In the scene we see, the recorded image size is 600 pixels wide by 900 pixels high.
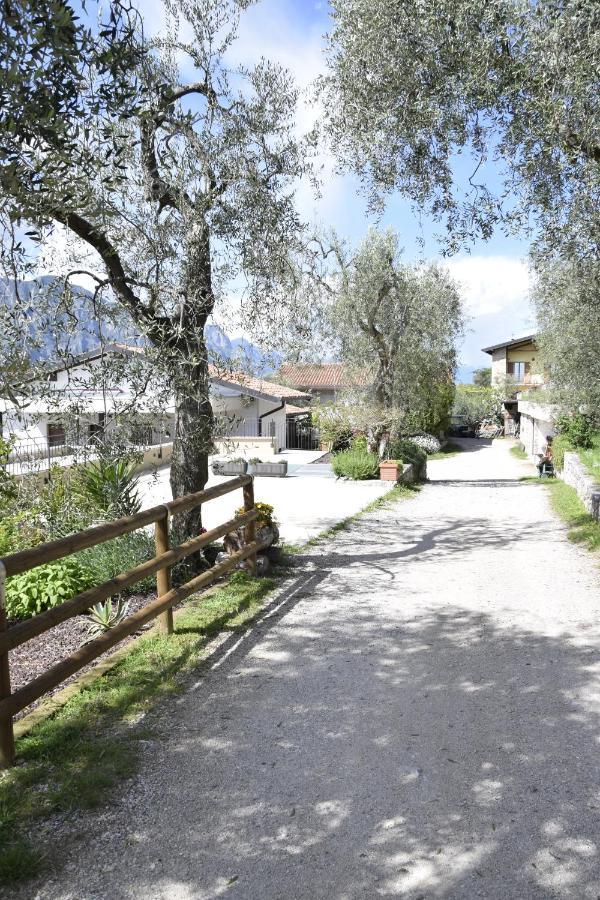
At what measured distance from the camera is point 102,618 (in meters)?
6.32

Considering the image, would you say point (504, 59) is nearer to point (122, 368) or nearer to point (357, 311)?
point (122, 368)

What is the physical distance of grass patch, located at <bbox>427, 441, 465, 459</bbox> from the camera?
41.8 m

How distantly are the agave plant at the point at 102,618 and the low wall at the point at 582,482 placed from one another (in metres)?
9.39

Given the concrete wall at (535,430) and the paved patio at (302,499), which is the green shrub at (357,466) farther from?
the concrete wall at (535,430)

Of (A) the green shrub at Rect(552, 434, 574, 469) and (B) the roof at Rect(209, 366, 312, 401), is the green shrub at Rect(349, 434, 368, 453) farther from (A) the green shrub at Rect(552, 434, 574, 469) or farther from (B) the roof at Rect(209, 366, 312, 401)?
(A) the green shrub at Rect(552, 434, 574, 469)

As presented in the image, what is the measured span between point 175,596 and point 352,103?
6.79 m

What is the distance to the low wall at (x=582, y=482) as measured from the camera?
514 inches

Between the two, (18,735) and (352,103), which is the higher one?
(352,103)

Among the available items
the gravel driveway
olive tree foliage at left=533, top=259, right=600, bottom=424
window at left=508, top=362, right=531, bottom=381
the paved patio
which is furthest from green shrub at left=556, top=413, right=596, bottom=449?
window at left=508, top=362, right=531, bottom=381

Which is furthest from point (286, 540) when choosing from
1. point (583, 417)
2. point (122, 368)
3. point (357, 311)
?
point (583, 417)

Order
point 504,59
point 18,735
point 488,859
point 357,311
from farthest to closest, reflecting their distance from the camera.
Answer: point 357,311 < point 504,59 < point 18,735 < point 488,859

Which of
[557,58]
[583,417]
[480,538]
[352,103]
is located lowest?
[480,538]

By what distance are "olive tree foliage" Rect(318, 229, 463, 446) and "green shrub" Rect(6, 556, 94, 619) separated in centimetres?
1626

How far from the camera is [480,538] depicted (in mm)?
12281
